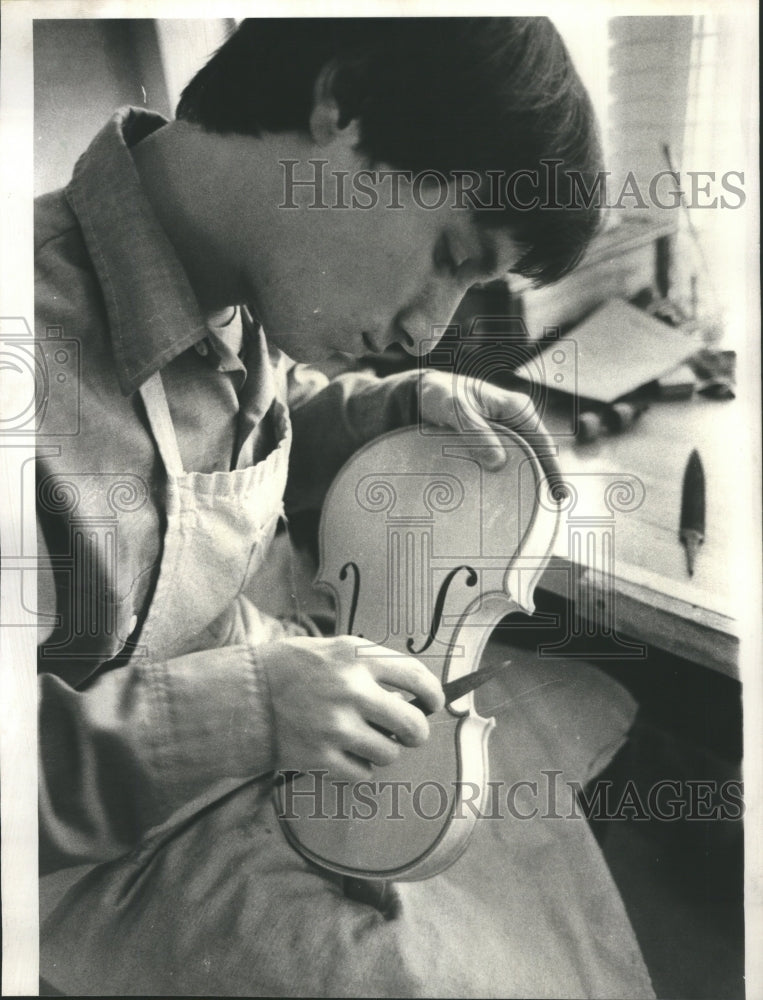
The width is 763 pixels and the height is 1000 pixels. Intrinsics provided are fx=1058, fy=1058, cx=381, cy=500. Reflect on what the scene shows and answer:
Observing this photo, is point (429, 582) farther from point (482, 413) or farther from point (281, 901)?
point (281, 901)

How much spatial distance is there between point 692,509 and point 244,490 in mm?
641

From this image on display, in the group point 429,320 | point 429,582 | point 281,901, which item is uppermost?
point 429,320

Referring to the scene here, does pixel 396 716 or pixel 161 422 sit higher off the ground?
pixel 161 422

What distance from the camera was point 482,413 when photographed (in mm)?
1519

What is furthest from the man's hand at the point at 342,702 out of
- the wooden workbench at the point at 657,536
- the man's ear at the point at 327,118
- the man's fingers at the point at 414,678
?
the man's ear at the point at 327,118

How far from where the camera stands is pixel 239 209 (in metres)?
1.47

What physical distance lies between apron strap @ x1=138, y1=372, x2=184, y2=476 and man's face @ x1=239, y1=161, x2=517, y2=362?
0.59 feet

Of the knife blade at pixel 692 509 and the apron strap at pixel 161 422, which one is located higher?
the apron strap at pixel 161 422

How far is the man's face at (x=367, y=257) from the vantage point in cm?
149

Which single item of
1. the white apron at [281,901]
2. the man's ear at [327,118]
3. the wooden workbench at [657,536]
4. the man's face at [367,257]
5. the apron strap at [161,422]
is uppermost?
the man's ear at [327,118]

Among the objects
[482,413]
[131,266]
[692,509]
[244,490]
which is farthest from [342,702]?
[131,266]

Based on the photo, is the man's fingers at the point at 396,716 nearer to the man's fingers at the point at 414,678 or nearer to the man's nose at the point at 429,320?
the man's fingers at the point at 414,678

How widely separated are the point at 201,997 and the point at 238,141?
1.20 metres

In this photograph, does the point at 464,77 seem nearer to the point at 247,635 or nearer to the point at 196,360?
the point at 196,360
